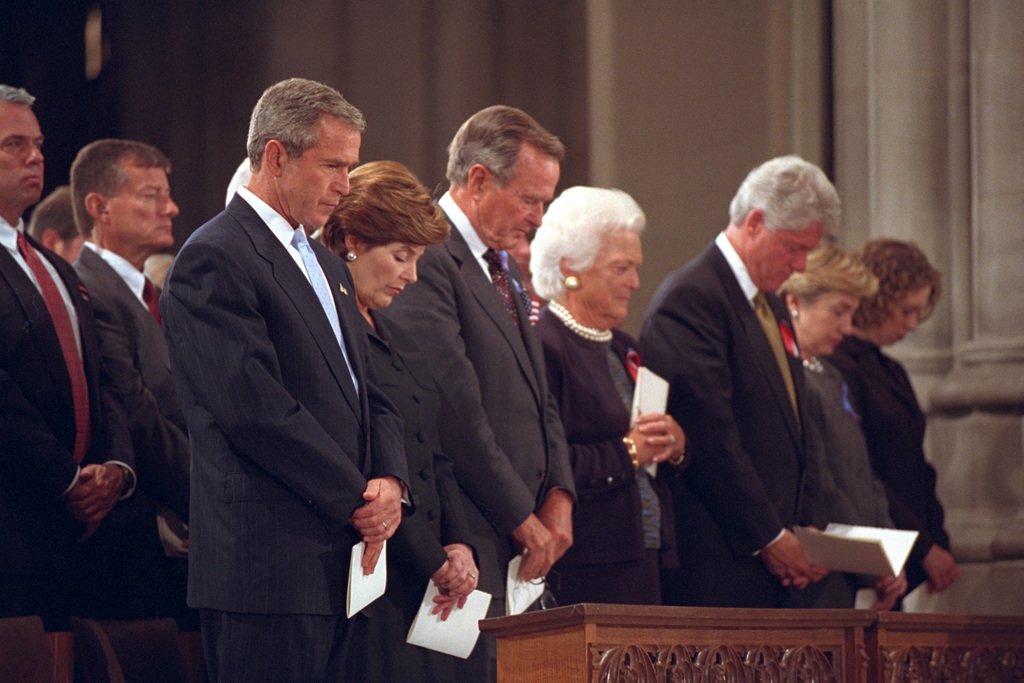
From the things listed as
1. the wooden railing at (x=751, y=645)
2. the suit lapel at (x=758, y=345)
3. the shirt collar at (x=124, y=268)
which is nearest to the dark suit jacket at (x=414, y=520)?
the wooden railing at (x=751, y=645)

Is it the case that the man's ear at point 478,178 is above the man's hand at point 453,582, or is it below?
above

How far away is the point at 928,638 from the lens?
334 centimetres

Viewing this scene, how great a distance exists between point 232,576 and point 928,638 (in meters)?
1.62

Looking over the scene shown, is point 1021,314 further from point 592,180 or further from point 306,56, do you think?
point 306,56

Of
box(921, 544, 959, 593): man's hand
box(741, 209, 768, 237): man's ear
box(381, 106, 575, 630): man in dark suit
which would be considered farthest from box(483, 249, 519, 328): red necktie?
box(921, 544, 959, 593): man's hand

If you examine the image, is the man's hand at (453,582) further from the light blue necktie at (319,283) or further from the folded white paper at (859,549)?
the folded white paper at (859,549)

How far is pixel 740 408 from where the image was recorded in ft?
14.7

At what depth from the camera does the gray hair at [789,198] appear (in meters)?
4.69

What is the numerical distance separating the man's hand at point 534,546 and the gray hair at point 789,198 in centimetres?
159

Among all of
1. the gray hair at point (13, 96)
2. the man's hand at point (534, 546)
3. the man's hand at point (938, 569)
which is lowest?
the man's hand at point (938, 569)

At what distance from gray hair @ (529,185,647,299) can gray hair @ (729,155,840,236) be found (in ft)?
1.77

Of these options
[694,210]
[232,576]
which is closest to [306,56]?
[694,210]

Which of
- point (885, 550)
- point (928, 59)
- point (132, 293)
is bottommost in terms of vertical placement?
point (885, 550)

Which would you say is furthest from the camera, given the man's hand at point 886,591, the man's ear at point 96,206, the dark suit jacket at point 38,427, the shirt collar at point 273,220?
the man's hand at point 886,591
